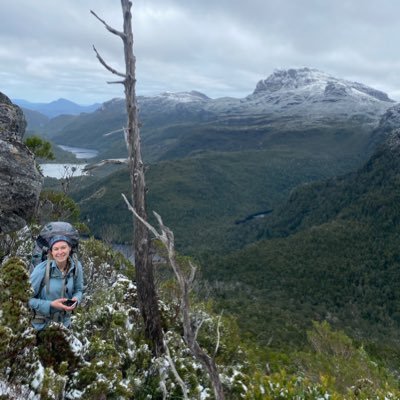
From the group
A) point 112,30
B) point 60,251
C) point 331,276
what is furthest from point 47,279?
point 331,276

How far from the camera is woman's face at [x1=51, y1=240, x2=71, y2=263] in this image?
773cm

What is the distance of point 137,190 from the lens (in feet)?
40.1

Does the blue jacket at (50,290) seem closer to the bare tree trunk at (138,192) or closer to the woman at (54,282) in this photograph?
the woman at (54,282)

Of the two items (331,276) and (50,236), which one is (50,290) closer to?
(50,236)

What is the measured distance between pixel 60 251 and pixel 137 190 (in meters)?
4.70

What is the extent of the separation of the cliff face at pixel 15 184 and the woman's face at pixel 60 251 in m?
8.69

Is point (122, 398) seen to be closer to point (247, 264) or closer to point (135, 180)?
point (135, 180)

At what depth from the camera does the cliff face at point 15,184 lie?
15453mm

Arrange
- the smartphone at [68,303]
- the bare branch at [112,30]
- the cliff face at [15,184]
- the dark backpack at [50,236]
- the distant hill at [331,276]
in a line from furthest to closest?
the distant hill at [331,276], the cliff face at [15,184], the bare branch at [112,30], the dark backpack at [50,236], the smartphone at [68,303]

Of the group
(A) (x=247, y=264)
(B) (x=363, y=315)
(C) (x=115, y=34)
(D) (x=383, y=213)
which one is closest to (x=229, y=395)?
(C) (x=115, y=34)

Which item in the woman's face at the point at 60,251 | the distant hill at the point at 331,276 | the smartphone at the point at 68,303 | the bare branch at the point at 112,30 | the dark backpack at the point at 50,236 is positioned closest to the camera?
the smartphone at the point at 68,303

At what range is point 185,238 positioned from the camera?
19012 centimetres

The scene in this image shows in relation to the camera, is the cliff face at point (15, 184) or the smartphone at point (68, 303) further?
the cliff face at point (15, 184)

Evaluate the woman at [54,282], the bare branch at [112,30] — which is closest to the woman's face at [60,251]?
the woman at [54,282]
